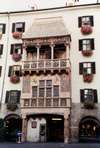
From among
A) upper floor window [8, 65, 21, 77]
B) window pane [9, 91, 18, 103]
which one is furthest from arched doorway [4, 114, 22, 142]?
upper floor window [8, 65, 21, 77]

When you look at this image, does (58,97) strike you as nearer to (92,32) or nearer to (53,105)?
(53,105)

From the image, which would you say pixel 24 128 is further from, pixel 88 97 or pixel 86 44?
pixel 86 44

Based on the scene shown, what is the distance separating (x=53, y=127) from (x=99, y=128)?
6.15 metres

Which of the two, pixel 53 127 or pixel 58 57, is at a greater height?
pixel 58 57

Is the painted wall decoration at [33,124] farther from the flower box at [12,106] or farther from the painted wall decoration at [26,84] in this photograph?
the painted wall decoration at [26,84]

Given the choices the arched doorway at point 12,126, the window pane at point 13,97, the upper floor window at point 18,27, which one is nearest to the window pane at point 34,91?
the window pane at point 13,97

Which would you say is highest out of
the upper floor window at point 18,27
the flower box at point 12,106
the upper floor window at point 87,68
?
the upper floor window at point 18,27

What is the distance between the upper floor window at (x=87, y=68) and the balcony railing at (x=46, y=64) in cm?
206

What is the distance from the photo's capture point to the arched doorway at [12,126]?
3628cm

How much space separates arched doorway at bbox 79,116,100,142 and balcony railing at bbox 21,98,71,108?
319cm

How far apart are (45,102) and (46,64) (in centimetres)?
495

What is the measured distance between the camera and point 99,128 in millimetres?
33750

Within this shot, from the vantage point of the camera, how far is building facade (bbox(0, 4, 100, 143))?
113 ft

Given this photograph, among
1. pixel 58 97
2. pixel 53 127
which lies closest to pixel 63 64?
pixel 58 97
